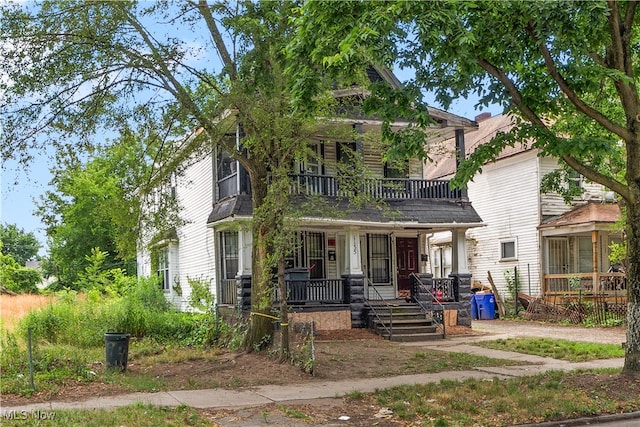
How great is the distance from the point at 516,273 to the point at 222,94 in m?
17.9

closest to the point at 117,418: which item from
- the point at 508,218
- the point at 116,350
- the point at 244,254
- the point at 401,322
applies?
the point at 116,350

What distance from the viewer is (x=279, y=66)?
480 inches

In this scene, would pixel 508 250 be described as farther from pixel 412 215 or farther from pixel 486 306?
pixel 412 215

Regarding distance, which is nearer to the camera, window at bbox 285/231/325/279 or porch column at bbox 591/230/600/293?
window at bbox 285/231/325/279

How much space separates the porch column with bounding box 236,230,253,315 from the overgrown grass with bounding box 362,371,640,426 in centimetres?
844

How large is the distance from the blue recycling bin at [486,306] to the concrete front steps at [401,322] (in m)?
7.02

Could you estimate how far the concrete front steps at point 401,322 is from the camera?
18625 mm

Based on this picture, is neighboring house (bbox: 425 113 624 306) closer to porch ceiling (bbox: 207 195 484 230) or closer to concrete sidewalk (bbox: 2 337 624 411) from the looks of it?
porch ceiling (bbox: 207 195 484 230)

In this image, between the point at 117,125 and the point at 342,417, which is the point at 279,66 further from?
the point at 342,417

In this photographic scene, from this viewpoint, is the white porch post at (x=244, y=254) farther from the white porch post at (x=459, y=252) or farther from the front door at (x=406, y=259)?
the white porch post at (x=459, y=252)

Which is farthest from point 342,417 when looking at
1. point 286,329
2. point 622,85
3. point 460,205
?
point 460,205

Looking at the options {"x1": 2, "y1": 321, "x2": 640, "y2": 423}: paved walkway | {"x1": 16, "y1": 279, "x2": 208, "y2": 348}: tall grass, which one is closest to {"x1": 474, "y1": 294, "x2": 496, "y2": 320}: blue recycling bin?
{"x1": 2, "y1": 321, "x2": 640, "y2": 423}: paved walkway

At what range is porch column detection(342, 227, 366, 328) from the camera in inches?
782

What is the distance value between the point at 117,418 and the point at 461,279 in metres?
15.0
